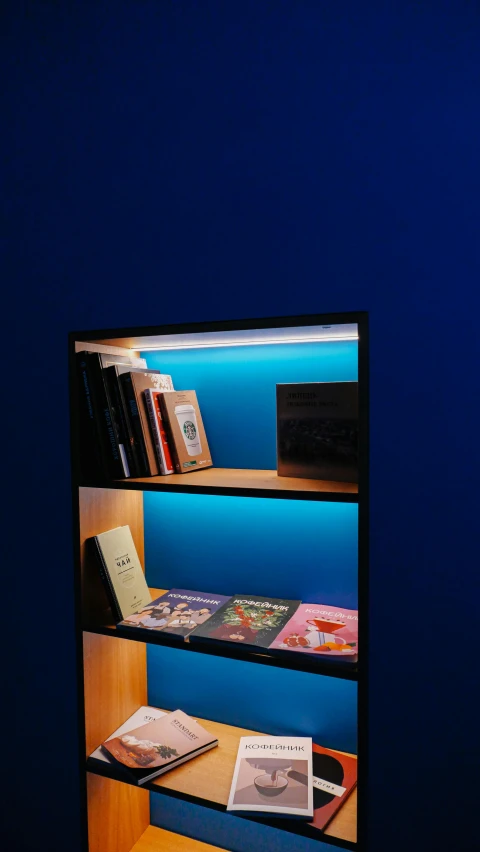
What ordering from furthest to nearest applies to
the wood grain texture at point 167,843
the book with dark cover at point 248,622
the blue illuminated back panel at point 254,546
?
the wood grain texture at point 167,843
the blue illuminated back panel at point 254,546
the book with dark cover at point 248,622

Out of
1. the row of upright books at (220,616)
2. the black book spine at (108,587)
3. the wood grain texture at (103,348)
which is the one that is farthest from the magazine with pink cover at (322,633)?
the wood grain texture at (103,348)

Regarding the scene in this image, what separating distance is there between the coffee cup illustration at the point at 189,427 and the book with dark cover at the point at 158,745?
0.82m

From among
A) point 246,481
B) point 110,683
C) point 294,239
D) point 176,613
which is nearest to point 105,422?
point 246,481

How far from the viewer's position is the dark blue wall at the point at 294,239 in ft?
3.68

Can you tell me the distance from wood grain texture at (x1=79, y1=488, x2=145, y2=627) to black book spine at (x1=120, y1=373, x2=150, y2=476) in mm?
183

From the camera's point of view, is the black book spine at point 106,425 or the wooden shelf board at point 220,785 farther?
the black book spine at point 106,425

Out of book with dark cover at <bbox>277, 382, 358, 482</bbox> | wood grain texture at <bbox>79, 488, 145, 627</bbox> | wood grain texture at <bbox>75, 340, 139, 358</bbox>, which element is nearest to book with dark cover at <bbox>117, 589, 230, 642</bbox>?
wood grain texture at <bbox>79, 488, 145, 627</bbox>

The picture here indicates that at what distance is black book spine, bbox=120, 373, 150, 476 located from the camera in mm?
1500

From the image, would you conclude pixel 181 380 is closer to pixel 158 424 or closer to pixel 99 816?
pixel 158 424

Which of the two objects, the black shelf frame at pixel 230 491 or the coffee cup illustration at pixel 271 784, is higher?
the black shelf frame at pixel 230 491

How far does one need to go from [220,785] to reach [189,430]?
945 mm

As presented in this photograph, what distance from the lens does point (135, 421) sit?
4.97 feet

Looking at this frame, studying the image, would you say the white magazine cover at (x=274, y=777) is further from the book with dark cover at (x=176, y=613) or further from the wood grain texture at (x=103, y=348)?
the wood grain texture at (x=103, y=348)

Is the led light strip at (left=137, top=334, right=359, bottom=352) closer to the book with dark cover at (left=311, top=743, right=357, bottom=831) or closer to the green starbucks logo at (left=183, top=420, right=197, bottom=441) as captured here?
the green starbucks logo at (left=183, top=420, right=197, bottom=441)
